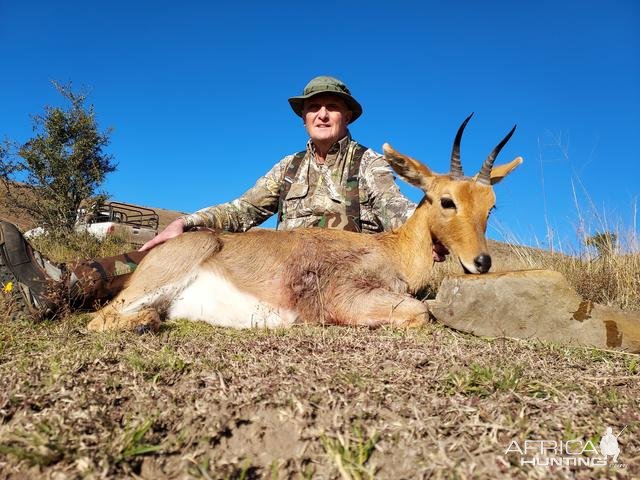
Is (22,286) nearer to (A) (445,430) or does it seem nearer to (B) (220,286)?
(B) (220,286)

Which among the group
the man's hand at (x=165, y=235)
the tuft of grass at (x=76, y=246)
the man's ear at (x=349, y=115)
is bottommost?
the man's hand at (x=165, y=235)

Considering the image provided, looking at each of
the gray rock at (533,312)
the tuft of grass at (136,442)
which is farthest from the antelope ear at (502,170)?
the tuft of grass at (136,442)

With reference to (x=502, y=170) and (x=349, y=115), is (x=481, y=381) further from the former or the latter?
(x=349, y=115)

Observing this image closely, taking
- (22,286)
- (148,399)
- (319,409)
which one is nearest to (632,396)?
(319,409)

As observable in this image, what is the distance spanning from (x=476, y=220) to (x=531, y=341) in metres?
1.49

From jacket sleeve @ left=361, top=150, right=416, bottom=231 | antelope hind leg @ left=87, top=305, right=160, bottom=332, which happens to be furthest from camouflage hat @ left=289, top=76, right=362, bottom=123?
antelope hind leg @ left=87, top=305, right=160, bottom=332

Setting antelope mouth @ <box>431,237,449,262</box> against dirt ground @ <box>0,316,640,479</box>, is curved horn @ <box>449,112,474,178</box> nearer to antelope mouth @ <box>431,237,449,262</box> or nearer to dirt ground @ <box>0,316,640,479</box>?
antelope mouth @ <box>431,237,449,262</box>

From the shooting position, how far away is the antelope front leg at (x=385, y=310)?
4395mm

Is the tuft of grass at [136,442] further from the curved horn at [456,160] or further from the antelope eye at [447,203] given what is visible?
the curved horn at [456,160]

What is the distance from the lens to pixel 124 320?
4.31 meters

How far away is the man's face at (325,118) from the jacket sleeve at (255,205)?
703 mm

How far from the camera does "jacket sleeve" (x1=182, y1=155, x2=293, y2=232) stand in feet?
24.5

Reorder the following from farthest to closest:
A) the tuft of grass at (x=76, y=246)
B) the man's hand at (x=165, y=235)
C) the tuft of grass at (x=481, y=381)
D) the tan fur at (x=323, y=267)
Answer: the tuft of grass at (x=76, y=246) < the man's hand at (x=165, y=235) < the tan fur at (x=323, y=267) < the tuft of grass at (x=481, y=381)

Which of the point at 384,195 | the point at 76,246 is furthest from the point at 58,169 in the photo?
the point at 384,195
